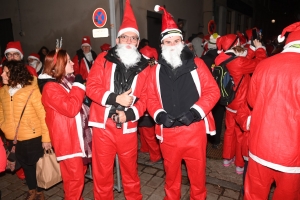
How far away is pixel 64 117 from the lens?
9.46 feet

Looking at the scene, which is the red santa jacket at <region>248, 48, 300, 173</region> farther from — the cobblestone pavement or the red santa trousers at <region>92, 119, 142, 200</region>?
the cobblestone pavement

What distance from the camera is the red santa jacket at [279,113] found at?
2033 millimetres

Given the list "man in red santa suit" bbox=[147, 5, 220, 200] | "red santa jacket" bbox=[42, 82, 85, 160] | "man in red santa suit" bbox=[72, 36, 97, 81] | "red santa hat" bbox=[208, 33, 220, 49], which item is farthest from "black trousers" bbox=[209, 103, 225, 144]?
"man in red santa suit" bbox=[72, 36, 97, 81]

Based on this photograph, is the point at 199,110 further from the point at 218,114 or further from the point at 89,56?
the point at 89,56

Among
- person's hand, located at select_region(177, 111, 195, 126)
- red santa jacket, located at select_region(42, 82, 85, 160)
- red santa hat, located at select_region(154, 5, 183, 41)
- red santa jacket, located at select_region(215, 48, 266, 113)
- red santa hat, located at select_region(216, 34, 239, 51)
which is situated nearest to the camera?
person's hand, located at select_region(177, 111, 195, 126)

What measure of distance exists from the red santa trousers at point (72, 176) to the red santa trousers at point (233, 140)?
2.52 metres

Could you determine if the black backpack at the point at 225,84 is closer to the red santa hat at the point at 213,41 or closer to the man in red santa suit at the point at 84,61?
the red santa hat at the point at 213,41

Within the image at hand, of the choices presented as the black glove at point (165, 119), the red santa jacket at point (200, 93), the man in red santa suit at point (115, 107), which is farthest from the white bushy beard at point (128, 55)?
the black glove at point (165, 119)

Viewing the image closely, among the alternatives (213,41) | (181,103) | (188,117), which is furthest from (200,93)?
(213,41)

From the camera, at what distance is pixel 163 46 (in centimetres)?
304

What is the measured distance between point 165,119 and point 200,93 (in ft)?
1.77

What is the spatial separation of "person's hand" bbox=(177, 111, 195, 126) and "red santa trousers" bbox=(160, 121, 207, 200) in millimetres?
137

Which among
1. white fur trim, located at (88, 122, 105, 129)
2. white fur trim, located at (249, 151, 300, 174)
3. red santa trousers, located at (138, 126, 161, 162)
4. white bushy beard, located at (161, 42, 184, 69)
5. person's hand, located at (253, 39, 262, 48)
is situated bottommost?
red santa trousers, located at (138, 126, 161, 162)

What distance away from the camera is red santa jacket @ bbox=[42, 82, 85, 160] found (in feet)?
9.16
